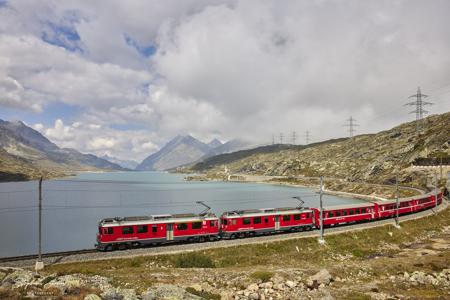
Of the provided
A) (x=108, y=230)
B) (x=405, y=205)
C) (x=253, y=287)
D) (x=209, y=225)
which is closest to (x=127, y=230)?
(x=108, y=230)

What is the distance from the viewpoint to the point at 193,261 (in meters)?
37.9

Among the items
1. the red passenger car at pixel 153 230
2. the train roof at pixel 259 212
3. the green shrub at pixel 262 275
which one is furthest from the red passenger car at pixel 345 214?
the green shrub at pixel 262 275

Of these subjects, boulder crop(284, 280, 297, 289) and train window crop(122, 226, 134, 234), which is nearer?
boulder crop(284, 280, 297, 289)

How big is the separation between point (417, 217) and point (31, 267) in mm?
65255

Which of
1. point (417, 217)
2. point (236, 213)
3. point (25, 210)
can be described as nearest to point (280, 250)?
point (236, 213)

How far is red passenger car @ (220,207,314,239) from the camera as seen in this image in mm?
46375

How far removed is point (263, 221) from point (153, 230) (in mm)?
15526

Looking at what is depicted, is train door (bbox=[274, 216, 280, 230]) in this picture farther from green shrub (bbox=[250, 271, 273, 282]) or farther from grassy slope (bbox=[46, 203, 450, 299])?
green shrub (bbox=[250, 271, 273, 282])

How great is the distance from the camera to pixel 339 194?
15325cm

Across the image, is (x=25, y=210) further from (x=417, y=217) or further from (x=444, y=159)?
(x=444, y=159)

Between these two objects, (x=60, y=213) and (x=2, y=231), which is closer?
(x=2, y=231)

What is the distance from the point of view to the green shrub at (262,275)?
30122mm

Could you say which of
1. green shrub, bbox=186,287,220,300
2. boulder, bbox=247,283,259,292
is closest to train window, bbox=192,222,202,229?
boulder, bbox=247,283,259,292

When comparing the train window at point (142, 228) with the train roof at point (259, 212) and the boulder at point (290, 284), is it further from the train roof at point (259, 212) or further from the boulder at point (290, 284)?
the boulder at point (290, 284)
